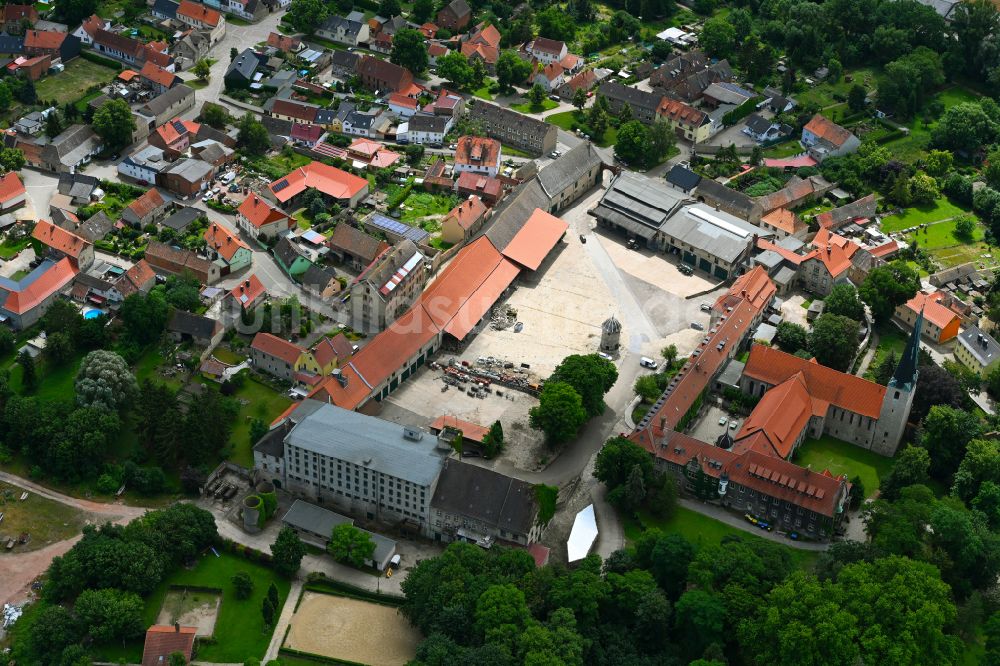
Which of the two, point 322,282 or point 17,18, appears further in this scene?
point 17,18

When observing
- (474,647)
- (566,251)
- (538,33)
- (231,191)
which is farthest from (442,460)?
(538,33)

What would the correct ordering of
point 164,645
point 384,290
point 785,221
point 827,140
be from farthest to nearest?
point 827,140 → point 785,221 → point 384,290 → point 164,645

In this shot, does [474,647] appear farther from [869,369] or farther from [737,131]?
[737,131]

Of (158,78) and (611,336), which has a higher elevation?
(611,336)

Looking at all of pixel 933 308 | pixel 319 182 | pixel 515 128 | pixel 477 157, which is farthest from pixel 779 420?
Answer: pixel 515 128

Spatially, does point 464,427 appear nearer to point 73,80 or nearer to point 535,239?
point 535,239

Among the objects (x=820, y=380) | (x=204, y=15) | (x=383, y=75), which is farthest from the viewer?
(x=204, y=15)
